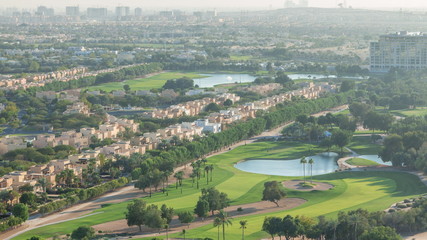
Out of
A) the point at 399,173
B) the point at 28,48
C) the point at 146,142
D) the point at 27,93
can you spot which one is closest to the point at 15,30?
the point at 28,48

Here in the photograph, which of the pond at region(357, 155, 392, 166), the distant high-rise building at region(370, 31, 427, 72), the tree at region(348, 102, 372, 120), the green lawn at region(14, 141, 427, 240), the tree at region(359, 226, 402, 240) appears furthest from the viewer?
the distant high-rise building at region(370, 31, 427, 72)

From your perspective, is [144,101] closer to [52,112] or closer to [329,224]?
[52,112]

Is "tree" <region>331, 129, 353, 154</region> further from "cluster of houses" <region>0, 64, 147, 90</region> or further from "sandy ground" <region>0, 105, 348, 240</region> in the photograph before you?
"cluster of houses" <region>0, 64, 147, 90</region>

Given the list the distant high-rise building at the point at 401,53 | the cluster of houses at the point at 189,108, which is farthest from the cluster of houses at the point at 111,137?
the distant high-rise building at the point at 401,53

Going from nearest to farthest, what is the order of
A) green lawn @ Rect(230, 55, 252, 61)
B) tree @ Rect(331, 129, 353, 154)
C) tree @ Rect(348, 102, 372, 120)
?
tree @ Rect(331, 129, 353, 154) < tree @ Rect(348, 102, 372, 120) < green lawn @ Rect(230, 55, 252, 61)

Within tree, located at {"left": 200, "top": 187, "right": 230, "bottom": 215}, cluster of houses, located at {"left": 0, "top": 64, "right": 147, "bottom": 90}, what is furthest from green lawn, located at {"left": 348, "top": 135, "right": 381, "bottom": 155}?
cluster of houses, located at {"left": 0, "top": 64, "right": 147, "bottom": 90}

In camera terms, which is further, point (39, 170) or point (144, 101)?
point (144, 101)

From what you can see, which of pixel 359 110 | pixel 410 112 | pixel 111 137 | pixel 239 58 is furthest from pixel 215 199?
pixel 239 58

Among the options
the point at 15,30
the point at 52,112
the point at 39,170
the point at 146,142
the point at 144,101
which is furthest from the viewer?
the point at 15,30
